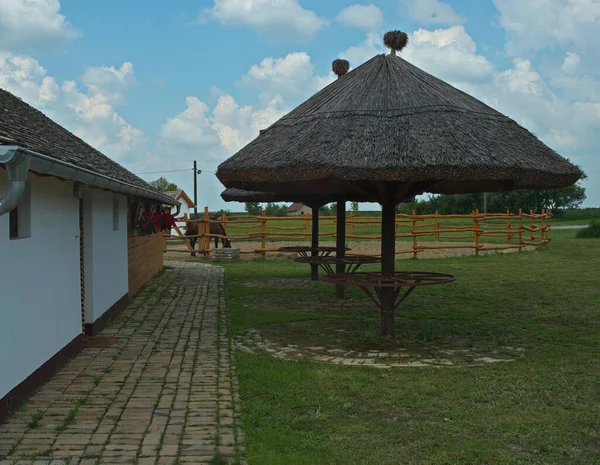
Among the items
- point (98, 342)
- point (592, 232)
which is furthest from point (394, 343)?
point (592, 232)

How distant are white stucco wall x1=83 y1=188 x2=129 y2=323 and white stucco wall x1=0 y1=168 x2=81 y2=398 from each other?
73 centimetres

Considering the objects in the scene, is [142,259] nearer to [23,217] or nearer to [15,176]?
[23,217]

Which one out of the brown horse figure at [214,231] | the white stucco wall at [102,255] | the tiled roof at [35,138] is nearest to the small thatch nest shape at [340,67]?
the white stucco wall at [102,255]

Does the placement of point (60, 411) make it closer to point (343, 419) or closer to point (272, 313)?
point (343, 419)

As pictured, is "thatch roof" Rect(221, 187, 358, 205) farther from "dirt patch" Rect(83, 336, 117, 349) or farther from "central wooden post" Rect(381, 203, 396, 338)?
"dirt patch" Rect(83, 336, 117, 349)

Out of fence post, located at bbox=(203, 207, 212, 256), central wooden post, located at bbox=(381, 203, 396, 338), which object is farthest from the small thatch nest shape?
fence post, located at bbox=(203, 207, 212, 256)

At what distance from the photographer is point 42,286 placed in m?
6.07

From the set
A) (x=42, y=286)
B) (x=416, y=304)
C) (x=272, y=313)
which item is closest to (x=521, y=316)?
(x=416, y=304)

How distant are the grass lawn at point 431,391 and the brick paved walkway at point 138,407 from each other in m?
0.26

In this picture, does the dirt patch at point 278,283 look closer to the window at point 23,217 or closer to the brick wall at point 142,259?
the brick wall at point 142,259

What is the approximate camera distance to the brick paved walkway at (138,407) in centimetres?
422

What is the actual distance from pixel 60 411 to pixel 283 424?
175cm

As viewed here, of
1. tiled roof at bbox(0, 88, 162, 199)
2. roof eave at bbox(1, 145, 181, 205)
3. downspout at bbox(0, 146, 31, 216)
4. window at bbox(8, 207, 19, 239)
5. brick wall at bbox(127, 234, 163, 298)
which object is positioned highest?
tiled roof at bbox(0, 88, 162, 199)

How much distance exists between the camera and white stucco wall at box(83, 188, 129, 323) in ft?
28.1
